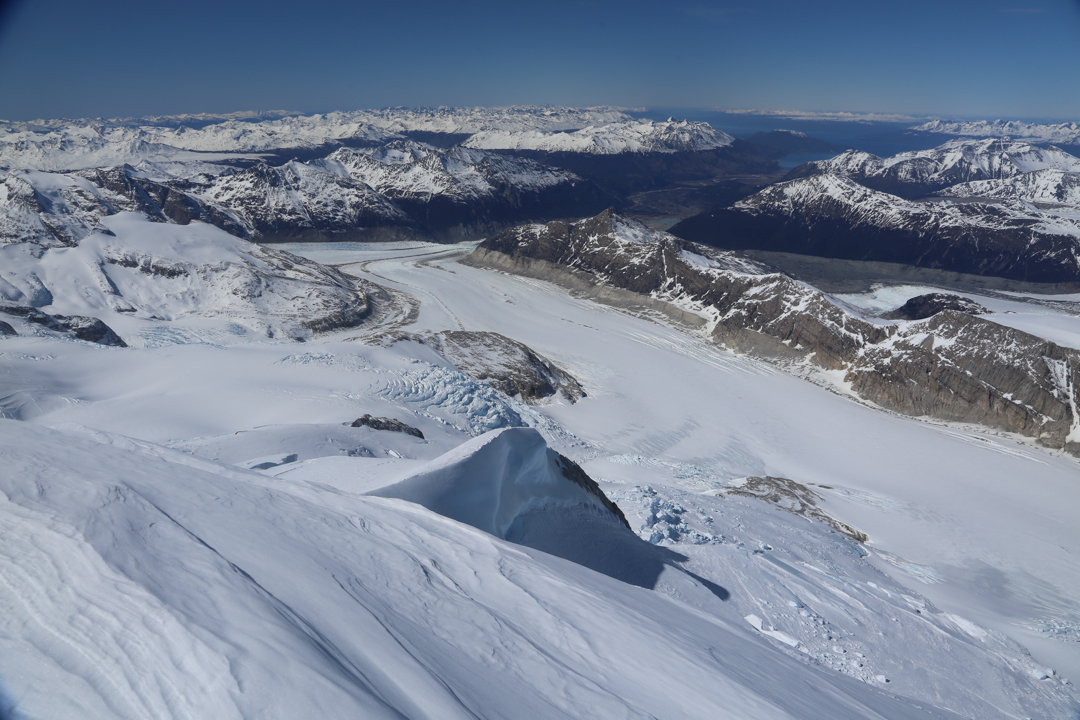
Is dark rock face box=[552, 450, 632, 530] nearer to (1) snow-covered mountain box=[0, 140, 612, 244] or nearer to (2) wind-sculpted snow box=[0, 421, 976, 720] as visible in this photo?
(2) wind-sculpted snow box=[0, 421, 976, 720]

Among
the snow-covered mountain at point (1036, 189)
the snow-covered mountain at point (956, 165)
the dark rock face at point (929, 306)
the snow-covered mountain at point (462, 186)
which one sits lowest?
the dark rock face at point (929, 306)

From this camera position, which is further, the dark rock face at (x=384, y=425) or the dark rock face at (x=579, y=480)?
the dark rock face at (x=384, y=425)

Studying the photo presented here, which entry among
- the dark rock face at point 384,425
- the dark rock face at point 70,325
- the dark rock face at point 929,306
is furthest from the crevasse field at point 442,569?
the dark rock face at point 929,306

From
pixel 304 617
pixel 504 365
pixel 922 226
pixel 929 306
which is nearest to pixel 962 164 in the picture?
pixel 922 226

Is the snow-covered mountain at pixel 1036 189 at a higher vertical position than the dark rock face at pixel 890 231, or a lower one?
higher

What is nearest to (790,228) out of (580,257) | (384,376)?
(580,257)

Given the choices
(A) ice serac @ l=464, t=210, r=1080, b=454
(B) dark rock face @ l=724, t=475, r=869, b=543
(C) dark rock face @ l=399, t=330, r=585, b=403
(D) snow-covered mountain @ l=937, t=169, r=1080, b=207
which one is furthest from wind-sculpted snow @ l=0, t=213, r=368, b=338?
(D) snow-covered mountain @ l=937, t=169, r=1080, b=207

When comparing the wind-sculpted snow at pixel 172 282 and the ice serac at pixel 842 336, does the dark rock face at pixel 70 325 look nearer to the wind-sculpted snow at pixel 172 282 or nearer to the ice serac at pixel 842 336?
the wind-sculpted snow at pixel 172 282

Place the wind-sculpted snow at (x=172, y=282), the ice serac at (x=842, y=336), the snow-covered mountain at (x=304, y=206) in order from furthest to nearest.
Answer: the snow-covered mountain at (x=304, y=206) → the wind-sculpted snow at (x=172, y=282) → the ice serac at (x=842, y=336)
